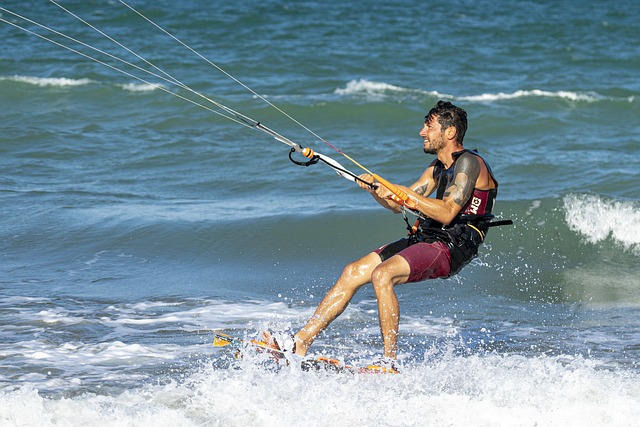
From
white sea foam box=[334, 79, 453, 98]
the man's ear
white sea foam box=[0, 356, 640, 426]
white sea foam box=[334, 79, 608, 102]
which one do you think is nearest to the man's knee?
white sea foam box=[0, 356, 640, 426]

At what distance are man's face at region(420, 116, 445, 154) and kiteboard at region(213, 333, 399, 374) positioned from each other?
1411mm

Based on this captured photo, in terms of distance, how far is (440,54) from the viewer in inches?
907

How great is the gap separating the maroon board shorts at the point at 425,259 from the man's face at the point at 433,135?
1.99 feet

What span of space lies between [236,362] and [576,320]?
2864 mm

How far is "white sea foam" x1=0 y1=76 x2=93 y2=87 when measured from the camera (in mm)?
18953

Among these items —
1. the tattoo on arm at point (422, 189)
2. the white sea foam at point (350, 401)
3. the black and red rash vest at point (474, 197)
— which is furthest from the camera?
the tattoo on arm at point (422, 189)

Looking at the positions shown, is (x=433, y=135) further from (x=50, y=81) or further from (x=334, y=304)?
(x=50, y=81)

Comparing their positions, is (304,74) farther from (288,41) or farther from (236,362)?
(236,362)

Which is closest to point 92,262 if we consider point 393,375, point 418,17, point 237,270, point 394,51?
point 237,270

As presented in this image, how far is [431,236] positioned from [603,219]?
4.69m

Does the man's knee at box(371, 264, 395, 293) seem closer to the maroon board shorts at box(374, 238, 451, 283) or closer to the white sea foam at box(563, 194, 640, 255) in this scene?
the maroon board shorts at box(374, 238, 451, 283)

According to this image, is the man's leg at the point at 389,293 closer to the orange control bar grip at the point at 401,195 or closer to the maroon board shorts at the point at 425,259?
the maroon board shorts at the point at 425,259

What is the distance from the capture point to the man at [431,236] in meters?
5.82

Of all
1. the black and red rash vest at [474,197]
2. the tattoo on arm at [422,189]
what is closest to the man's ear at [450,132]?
the black and red rash vest at [474,197]
